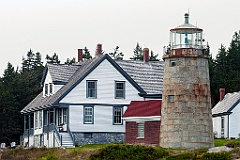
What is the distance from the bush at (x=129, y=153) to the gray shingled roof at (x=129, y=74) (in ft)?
36.2

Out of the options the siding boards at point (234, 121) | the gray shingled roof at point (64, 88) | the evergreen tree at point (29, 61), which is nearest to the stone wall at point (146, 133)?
the gray shingled roof at point (64, 88)

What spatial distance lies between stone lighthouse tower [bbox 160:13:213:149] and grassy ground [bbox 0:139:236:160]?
1.62 metres

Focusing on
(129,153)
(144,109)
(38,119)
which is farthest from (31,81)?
(129,153)

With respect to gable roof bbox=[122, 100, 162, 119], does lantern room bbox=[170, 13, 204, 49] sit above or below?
above

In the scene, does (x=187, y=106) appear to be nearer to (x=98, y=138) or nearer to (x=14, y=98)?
(x=98, y=138)

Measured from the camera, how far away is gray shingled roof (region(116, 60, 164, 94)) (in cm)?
6512

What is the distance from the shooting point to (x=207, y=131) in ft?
178

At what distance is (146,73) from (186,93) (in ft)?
42.7

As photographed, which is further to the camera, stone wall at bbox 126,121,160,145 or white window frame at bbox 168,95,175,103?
stone wall at bbox 126,121,160,145

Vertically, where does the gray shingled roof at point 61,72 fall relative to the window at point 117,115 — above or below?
above

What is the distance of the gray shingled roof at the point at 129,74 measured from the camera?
63312 millimetres

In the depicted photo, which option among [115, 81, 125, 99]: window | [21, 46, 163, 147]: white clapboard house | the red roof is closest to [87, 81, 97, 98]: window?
[21, 46, 163, 147]: white clapboard house

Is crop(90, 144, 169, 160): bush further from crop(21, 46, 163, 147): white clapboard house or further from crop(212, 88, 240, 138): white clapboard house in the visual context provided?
crop(212, 88, 240, 138): white clapboard house

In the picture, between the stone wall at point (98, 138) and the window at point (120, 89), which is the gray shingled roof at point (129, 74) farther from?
the stone wall at point (98, 138)
